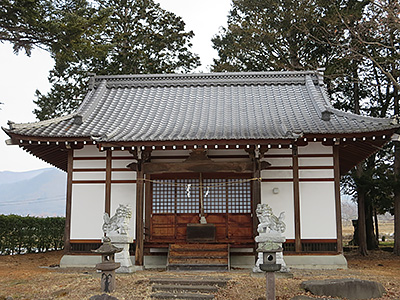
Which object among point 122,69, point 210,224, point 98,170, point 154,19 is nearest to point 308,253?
point 210,224

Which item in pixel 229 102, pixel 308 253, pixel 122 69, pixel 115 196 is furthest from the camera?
pixel 122 69

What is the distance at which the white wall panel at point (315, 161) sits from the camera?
12.8 metres

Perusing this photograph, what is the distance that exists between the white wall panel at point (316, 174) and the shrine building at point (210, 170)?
3 cm

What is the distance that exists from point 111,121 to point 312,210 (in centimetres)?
709

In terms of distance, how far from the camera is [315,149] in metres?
12.9

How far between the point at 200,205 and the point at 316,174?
3720mm

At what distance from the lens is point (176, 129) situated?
42.9 feet

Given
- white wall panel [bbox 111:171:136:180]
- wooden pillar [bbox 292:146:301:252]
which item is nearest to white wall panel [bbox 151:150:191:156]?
white wall panel [bbox 111:171:136:180]

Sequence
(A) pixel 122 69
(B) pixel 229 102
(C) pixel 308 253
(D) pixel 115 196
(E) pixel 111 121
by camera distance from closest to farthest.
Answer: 1. (C) pixel 308 253
2. (D) pixel 115 196
3. (E) pixel 111 121
4. (B) pixel 229 102
5. (A) pixel 122 69

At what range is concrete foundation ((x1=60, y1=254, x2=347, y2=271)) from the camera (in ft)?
40.1

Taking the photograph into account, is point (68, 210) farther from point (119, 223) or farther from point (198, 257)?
point (198, 257)

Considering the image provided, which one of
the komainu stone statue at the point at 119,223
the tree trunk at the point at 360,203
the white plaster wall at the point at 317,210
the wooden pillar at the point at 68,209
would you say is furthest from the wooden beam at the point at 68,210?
the tree trunk at the point at 360,203

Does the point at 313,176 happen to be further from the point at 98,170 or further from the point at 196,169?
the point at 98,170

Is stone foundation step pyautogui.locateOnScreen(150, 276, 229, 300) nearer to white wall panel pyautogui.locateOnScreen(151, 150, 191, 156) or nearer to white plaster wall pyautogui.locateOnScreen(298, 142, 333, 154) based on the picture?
white wall panel pyautogui.locateOnScreen(151, 150, 191, 156)
